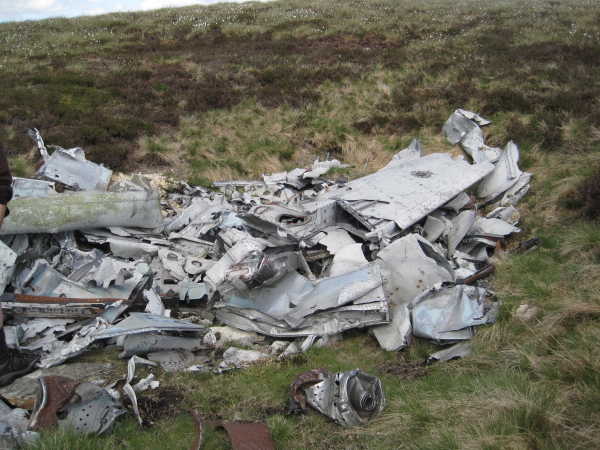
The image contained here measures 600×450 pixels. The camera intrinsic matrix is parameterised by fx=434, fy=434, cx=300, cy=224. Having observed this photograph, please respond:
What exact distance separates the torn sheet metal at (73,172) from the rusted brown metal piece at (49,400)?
181 inches

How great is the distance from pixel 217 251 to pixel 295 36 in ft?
40.4

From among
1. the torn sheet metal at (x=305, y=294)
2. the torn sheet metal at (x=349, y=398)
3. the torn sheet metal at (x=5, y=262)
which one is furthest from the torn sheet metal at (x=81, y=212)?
the torn sheet metal at (x=349, y=398)

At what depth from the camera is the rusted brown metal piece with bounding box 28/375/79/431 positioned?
104 inches

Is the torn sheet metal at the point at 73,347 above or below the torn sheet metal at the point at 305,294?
above

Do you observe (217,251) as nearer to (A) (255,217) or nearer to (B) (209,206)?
(A) (255,217)

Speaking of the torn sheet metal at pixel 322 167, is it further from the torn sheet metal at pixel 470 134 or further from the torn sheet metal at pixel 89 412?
the torn sheet metal at pixel 89 412

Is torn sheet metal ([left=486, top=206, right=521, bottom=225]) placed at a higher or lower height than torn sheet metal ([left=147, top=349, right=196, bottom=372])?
lower

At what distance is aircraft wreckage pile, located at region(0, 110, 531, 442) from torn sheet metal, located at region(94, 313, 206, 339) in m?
0.01

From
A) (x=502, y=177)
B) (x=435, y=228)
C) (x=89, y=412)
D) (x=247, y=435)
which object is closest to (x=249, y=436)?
(x=247, y=435)

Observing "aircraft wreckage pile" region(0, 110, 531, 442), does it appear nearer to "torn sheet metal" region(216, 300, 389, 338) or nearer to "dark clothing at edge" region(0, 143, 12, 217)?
"torn sheet metal" region(216, 300, 389, 338)

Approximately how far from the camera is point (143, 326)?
3.79 m

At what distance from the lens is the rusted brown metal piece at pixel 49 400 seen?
2637 mm

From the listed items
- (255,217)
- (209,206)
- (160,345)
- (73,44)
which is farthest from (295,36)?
(160,345)

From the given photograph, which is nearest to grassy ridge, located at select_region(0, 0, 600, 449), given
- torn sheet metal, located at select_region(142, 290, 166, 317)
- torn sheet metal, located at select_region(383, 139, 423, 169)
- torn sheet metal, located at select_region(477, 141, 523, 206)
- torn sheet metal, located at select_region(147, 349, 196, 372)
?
torn sheet metal, located at select_region(147, 349, 196, 372)
